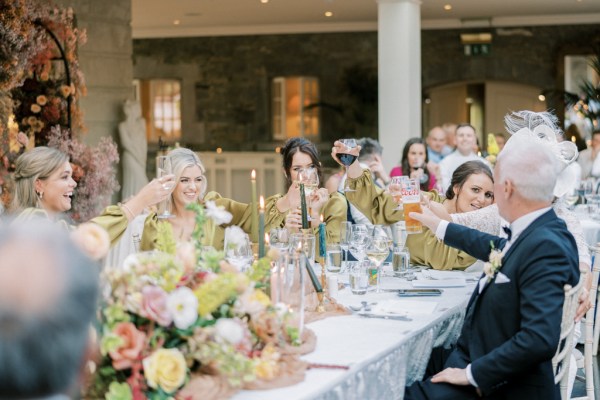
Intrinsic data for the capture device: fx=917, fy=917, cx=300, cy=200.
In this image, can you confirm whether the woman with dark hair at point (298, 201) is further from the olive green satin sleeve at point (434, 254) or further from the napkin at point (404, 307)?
the napkin at point (404, 307)

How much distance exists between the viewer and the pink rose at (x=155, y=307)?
81.4 inches

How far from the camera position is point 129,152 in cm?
960

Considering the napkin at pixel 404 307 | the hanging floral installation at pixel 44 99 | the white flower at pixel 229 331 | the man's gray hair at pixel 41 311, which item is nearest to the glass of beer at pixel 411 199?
the napkin at pixel 404 307

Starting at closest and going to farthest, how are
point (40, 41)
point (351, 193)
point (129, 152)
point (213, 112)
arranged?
point (351, 193)
point (40, 41)
point (129, 152)
point (213, 112)

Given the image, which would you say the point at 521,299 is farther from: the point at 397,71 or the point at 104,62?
the point at 397,71

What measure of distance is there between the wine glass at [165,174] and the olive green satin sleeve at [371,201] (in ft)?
4.07

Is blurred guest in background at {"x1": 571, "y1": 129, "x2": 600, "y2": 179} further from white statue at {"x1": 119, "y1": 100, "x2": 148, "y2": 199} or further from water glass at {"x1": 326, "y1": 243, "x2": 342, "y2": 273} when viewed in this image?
water glass at {"x1": 326, "y1": 243, "x2": 342, "y2": 273}

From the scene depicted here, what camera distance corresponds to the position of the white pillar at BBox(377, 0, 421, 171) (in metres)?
11.3

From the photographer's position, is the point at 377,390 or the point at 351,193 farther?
the point at 351,193

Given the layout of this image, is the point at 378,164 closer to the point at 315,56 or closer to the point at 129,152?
the point at 129,152

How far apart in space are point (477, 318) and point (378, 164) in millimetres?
4437

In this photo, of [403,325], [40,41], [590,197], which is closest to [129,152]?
[40,41]

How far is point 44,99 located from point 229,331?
18.4 feet

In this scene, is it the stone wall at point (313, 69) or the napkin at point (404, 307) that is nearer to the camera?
the napkin at point (404, 307)
